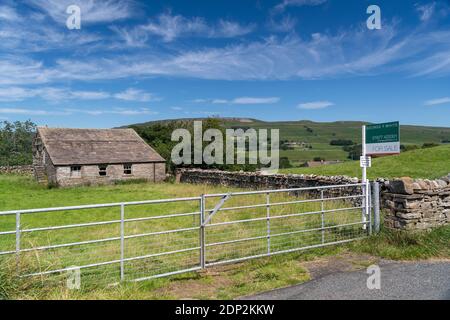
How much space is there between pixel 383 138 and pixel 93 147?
30209 millimetres

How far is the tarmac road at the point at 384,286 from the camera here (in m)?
4.96

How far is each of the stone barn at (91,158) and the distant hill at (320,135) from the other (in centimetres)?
880

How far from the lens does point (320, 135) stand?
275 feet

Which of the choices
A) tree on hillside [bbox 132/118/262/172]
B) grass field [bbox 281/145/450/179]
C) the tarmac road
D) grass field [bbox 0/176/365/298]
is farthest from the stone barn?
the tarmac road

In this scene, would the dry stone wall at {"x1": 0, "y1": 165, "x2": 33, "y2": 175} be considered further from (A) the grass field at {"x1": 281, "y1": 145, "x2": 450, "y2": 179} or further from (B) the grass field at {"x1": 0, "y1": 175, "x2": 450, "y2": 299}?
(B) the grass field at {"x1": 0, "y1": 175, "x2": 450, "y2": 299}

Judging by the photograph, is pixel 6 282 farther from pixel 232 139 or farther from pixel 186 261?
pixel 232 139

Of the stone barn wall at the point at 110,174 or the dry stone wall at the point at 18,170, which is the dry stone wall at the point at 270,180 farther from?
the dry stone wall at the point at 18,170

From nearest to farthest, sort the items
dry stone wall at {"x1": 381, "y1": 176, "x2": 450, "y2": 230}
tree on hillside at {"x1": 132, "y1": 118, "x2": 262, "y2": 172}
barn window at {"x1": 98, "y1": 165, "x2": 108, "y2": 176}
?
dry stone wall at {"x1": 381, "y1": 176, "x2": 450, "y2": 230}, barn window at {"x1": 98, "y1": 165, "x2": 108, "y2": 176}, tree on hillside at {"x1": 132, "y1": 118, "x2": 262, "y2": 172}

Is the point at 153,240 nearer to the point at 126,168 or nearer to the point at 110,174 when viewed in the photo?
the point at 110,174

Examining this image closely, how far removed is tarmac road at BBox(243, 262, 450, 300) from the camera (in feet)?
16.3

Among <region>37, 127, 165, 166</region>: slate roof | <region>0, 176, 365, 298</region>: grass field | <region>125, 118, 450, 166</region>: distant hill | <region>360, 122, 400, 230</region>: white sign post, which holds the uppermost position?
<region>125, 118, 450, 166</region>: distant hill

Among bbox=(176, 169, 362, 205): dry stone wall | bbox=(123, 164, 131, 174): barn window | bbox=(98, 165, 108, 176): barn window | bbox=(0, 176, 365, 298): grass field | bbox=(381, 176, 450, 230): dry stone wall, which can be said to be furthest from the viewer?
bbox=(123, 164, 131, 174): barn window

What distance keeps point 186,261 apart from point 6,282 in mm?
3091
